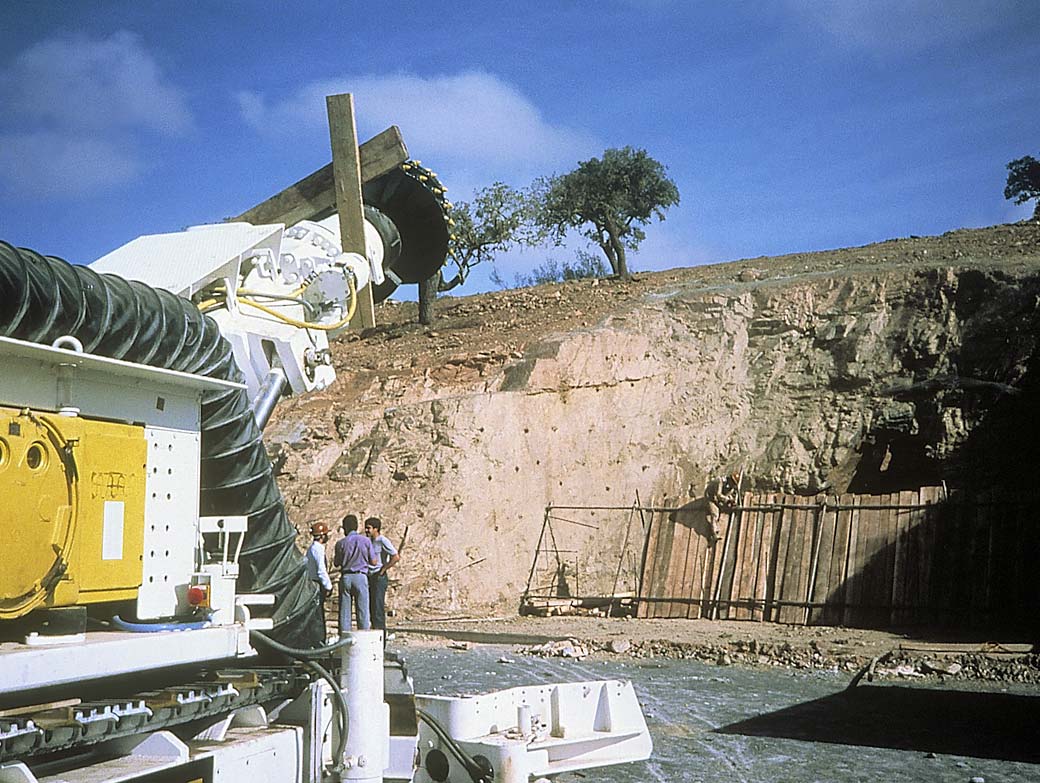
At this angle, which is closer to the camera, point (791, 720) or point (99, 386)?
point (99, 386)

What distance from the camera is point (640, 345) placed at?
85.0 ft

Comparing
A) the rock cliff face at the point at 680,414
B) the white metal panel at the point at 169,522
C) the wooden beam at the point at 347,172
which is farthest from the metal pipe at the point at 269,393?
the rock cliff face at the point at 680,414

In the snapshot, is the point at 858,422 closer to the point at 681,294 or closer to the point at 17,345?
the point at 681,294

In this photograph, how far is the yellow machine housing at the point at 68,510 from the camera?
11.6 feet

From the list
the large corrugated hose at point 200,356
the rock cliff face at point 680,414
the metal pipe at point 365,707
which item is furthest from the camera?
the rock cliff face at point 680,414

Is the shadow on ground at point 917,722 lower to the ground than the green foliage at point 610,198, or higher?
lower

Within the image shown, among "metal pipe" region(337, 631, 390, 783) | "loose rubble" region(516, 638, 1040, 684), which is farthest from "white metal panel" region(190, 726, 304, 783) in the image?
"loose rubble" region(516, 638, 1040, 684)

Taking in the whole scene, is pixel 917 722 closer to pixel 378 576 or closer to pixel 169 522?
pixel 378 576

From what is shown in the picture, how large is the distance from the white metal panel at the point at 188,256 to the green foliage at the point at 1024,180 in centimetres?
4903

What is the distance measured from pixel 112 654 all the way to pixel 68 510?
52 cm

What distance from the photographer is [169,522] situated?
4.58 meters

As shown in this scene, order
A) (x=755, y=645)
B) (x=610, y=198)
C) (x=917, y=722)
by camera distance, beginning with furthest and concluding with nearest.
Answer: (x=610, y=198), (x=755, y=645), (x=917, y=722)

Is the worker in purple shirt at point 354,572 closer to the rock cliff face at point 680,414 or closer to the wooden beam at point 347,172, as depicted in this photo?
the wooden beam at point 347,172

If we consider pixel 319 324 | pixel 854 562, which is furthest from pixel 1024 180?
pixel 319 324
